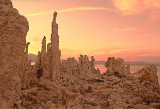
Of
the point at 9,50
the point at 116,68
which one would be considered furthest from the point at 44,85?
the point at 116,68

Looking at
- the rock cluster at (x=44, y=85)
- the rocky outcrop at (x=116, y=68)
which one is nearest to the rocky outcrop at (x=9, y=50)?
the rock cluster at (x=44, y=85)

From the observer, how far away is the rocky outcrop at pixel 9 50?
770cm

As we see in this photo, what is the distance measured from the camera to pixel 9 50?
788 cm

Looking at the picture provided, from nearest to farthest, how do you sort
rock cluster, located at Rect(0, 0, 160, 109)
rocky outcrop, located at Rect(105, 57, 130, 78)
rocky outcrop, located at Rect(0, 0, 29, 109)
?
1. rocky outcrop, located at Rect(0, 0, 29, 109)
2. rock cluster, located at Rect(0, 0, 160, 109)
3. rocky outcrop, located at Rect(105, 57, 130, 78)

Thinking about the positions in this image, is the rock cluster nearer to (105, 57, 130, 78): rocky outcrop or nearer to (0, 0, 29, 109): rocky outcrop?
(0, 0, 29, 109): rocky outcrop

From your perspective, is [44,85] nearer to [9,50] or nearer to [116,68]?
[9,50]

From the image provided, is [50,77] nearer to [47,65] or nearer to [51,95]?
[47,65]

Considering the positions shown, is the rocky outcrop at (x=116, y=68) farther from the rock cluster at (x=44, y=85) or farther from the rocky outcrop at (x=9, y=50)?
the rocky outcrop at (x=9, y=50)

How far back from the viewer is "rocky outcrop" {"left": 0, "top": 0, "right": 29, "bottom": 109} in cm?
770

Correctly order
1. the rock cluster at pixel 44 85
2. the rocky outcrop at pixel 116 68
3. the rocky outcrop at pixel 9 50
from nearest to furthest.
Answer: the rocky outcrop at pixel 9 50 → the rock cluster at pixel 44 85 → the rocky outcrop at pixel 116 68

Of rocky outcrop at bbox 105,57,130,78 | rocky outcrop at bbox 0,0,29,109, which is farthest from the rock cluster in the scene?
rocky outcrop at bbox 105,57,130,78

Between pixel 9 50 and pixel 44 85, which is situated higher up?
pixel 9 50

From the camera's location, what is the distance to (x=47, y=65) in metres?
18.7

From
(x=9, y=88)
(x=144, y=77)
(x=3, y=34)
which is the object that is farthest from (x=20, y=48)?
(x=144, y=77)
